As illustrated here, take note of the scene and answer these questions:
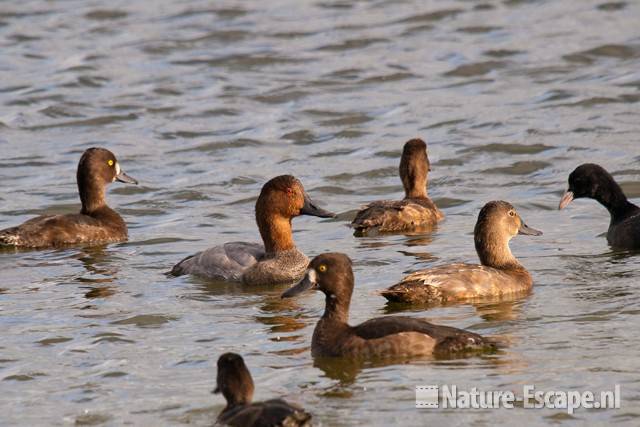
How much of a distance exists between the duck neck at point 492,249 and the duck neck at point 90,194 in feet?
16.6

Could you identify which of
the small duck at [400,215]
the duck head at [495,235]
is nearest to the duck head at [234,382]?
the duck head at [495,235]

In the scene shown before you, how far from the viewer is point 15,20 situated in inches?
1136

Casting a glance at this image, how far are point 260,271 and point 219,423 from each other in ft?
14.8

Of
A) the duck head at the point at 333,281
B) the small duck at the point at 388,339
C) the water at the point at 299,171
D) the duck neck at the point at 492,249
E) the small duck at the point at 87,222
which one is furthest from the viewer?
the small duck at the point at 87,222

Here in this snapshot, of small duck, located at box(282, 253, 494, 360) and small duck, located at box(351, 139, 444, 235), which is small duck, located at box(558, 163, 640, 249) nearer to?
small duck, located at box(351, 139, 444, 235)

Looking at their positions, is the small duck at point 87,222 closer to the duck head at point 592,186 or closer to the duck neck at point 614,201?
the duck head at point 592,186

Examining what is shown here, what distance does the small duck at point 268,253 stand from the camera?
12.8 m

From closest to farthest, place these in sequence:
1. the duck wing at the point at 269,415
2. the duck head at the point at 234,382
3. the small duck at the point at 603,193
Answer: the duck wing at the point at 269,415, the duck head at the point at 234,382, the small duck at the point at 603,193

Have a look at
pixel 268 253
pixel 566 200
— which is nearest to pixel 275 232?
pixel 268 253

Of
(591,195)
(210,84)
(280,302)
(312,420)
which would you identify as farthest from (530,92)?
(312,420)

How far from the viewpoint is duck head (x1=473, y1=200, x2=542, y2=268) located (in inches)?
481

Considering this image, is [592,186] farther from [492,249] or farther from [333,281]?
[333,281]

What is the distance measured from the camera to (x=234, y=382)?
840cm

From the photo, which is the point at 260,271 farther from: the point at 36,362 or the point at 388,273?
the point at 36,362
